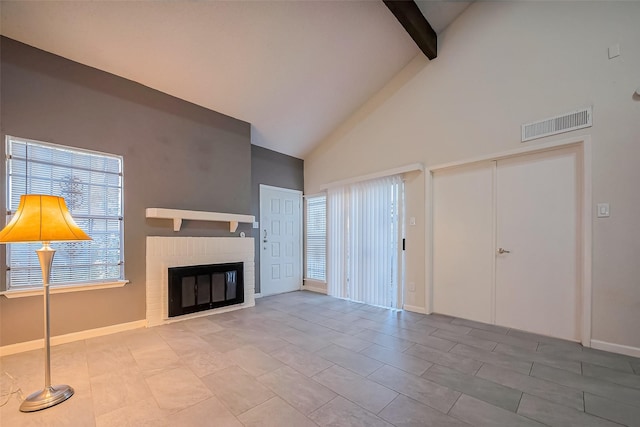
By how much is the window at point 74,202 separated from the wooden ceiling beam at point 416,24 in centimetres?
387

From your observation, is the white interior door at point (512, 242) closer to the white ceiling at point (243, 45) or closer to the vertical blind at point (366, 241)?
the vertical blind at point (366, 241)

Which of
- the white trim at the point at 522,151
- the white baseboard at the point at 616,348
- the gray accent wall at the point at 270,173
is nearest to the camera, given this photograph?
the white baseboard at the point at 616,348

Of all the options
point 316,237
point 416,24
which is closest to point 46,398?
point 316,237

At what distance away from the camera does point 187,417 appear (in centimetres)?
172

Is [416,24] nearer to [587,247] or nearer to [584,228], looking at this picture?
[584,228]

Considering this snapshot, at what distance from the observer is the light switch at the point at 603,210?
2.68 m

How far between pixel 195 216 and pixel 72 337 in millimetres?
1832

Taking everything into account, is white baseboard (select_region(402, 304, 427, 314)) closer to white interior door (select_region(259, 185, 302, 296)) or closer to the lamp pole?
white interior door (select_region(259, 185, 302, 296))

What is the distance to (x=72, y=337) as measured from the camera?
9.68 feet

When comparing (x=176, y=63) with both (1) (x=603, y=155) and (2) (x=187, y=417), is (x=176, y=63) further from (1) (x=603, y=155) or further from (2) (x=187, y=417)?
(1) (x=603, y=155)

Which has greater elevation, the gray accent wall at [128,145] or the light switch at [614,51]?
the light switch at [614,51]

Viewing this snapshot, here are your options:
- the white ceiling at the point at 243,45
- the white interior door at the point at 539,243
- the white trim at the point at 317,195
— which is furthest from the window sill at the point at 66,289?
the white interior door at the point at 539,243

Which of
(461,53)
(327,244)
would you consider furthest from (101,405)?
(461,53)

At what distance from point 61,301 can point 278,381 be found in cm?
262
